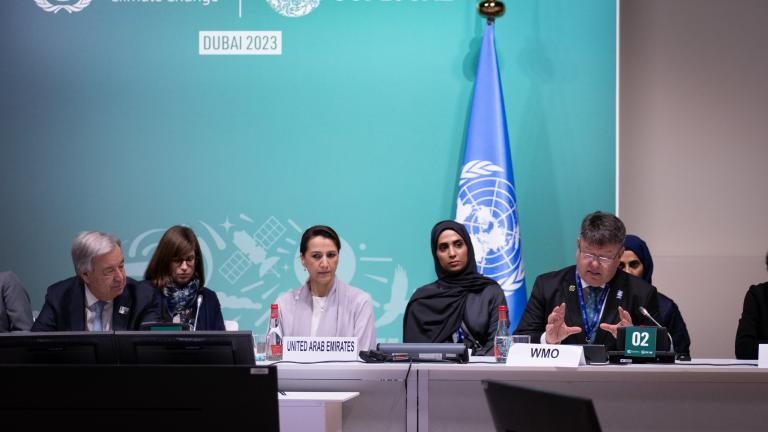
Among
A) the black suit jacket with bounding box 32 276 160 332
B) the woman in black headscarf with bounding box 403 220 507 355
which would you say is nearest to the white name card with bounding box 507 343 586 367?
the woman in black headscarf with bounding box 403 220 507 355

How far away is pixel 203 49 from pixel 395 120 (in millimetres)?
1212

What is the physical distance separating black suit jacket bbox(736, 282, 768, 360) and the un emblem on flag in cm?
113

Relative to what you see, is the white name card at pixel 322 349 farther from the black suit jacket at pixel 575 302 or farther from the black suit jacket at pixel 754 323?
the black suit jacket at pixel 754 323

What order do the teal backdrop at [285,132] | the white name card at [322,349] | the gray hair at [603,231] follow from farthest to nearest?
the teal backdrop at [285,132] < the gray hair at [603,231] < the white name card at [322,349]

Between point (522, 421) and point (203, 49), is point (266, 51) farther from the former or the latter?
point (522, 421)

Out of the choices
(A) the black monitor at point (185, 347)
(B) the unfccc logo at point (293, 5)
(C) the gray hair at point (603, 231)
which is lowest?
(A) the black monitor at point (185, 347)

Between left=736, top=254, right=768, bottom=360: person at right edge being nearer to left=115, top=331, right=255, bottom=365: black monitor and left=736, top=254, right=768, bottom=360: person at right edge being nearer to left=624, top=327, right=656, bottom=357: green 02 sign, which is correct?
left=624, top=327, right=656, bottom=357: green 02 sign

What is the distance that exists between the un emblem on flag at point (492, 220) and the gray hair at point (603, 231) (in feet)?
3.66

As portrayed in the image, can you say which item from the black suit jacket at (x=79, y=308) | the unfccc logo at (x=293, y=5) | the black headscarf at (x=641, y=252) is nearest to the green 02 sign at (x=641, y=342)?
the black headscarf at (x=641, y=252)

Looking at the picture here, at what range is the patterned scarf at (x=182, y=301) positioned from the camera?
362cm

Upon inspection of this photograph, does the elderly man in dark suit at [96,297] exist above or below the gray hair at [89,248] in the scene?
below

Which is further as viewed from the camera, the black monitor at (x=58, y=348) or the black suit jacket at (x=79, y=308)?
the black suit jacket at (x=79, y=308)

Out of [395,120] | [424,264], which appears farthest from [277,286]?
[395,120]

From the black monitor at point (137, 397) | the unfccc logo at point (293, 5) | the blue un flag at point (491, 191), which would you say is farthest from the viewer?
the unfccc logo at point (293, 5)
